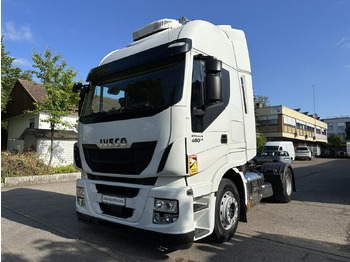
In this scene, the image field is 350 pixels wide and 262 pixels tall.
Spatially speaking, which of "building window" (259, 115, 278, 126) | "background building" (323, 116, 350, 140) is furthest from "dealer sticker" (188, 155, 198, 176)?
"background building" (323, 116, 350, 140)

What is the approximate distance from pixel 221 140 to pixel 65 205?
16.4 ft

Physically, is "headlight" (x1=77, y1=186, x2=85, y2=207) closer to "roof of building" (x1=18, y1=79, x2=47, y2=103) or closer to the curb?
the curb

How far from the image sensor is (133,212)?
3.36 metres

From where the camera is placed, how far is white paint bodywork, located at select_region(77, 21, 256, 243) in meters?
3.13

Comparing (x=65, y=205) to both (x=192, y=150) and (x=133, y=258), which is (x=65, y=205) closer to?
(x=133, y=258)

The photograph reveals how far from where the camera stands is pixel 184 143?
3166mm

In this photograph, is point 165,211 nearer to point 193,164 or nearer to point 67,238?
point 193,164

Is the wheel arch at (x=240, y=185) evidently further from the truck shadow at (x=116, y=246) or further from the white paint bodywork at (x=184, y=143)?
the truck shadow at (x=116, y=246)

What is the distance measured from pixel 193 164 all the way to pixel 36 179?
10.1 meters

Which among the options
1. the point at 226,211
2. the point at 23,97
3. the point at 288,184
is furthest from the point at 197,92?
the point at 23,97

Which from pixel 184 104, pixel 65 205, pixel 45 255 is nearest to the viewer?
pixel 184 104

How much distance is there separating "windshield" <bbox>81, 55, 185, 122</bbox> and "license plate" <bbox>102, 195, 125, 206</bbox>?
116 cm

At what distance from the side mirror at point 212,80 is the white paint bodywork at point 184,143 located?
0.25 m

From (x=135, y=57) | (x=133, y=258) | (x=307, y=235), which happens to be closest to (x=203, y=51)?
(x=135, y=57)
